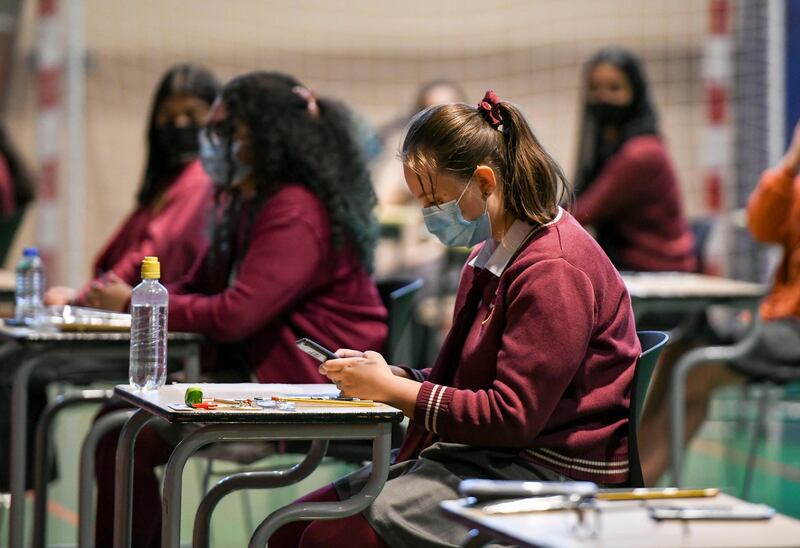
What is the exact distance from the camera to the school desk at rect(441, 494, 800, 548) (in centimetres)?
136

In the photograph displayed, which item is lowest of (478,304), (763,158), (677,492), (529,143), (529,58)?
(677,492)

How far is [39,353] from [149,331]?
1.84 ft

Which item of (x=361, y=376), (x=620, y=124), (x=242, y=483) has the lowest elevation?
(x=242, y=483)

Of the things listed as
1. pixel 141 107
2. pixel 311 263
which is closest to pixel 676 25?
pixel 141 107

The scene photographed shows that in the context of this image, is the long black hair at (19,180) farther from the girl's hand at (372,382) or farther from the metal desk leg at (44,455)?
the girl's hand at (372,382)

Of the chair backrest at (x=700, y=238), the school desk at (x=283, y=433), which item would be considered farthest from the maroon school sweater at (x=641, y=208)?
the school desk at (x=283, y=433)

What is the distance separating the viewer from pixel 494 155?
2139 millimetres

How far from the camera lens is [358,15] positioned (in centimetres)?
827

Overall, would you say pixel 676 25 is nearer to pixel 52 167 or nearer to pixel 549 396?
pixel 52 167

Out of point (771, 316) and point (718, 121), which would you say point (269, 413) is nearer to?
point (771, 316)

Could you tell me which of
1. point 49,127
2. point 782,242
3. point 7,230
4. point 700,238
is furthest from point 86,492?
point 49,127

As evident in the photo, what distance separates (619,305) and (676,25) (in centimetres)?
640

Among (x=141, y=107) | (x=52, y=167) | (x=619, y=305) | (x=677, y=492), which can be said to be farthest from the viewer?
(x=141, y=107)

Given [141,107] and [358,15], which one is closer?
[141,107]
